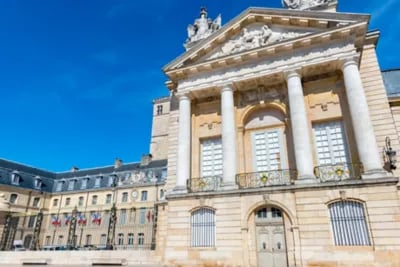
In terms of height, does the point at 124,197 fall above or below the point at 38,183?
below

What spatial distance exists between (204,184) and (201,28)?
9.70 metres

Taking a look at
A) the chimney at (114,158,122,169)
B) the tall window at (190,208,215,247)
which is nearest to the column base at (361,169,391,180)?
the tall window at (190,208,215,247)

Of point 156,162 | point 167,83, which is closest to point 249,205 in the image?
point 167,83

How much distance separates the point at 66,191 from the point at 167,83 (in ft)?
111

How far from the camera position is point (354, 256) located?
33.3 feet

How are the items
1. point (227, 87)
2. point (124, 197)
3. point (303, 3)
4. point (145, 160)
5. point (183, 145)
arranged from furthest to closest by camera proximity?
point (145, 160) < point (124, 197) < point (303, 3) < point (227, 87) < point (183, 145)

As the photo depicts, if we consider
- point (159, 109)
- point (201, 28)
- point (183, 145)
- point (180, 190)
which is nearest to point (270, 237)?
point (180, 190)

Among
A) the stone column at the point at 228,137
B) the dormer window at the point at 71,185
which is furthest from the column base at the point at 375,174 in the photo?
the dormer window at the point at 71,185

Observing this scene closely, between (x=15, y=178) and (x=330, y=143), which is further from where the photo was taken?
(x=15, y=178)

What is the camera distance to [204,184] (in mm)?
13930

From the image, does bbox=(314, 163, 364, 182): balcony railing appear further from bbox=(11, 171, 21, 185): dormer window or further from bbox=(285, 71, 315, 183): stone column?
bbox=(11, 171, 21, 185): dormer window

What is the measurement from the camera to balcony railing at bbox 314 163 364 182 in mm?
11431

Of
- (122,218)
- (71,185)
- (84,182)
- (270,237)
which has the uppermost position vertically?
(84,182)

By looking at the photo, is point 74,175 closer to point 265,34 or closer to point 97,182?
point 97,182
